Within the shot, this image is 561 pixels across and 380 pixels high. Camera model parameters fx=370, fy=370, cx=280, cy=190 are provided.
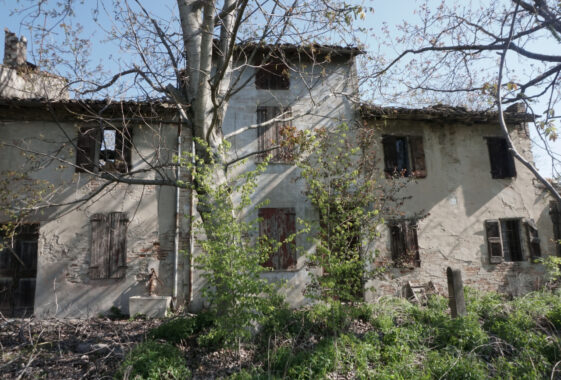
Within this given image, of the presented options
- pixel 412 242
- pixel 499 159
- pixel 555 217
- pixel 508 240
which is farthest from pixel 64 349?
pixel 555 217

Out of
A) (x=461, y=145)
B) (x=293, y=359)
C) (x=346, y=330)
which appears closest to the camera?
(x=293, y=359)

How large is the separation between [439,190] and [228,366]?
7.61m

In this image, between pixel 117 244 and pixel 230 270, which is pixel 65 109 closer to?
pixel 117 244

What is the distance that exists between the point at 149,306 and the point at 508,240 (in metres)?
9.72

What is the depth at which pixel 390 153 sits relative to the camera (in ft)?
34.1

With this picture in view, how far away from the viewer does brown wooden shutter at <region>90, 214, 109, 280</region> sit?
27.9 ft

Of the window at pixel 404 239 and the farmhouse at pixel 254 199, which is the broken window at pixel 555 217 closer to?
the farmhouse at pixel 254 199

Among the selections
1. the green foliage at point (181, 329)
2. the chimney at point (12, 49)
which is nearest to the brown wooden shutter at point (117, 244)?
the green foliage at point (181, 329)

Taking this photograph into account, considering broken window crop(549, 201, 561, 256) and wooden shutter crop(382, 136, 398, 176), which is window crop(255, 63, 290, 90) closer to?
wooden shutter crop(382, 136, 398, 176)

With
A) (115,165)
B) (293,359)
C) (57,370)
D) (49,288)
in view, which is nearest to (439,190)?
(293,359)

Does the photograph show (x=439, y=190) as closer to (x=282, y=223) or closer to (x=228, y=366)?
(x=282, y=223)

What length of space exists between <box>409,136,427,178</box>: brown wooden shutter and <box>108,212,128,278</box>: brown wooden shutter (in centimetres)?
765

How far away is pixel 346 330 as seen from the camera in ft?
20.5

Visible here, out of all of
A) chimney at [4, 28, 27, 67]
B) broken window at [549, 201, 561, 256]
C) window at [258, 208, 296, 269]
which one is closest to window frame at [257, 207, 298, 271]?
window at [258, 208, 296, 269]
